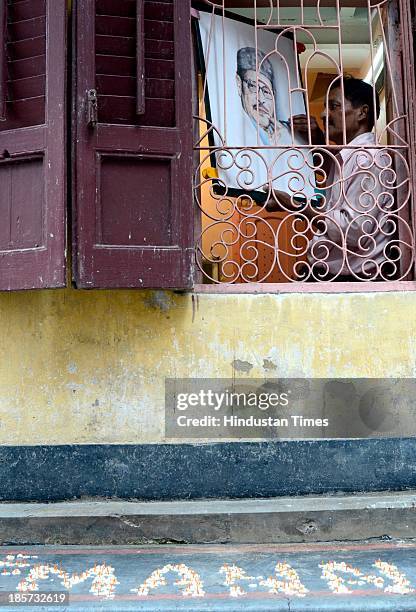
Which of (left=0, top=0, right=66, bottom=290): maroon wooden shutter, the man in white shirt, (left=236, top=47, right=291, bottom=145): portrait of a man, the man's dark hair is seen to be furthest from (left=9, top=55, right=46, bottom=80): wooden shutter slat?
the man's dark hair

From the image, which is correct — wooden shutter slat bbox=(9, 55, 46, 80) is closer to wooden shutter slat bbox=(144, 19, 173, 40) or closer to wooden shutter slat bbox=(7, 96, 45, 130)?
wooden shutter slat bbox=(7, 96, 45, 130)

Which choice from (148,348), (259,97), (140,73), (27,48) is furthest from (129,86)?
(148,348)

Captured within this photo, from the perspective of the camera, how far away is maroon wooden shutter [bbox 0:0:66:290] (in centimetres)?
365

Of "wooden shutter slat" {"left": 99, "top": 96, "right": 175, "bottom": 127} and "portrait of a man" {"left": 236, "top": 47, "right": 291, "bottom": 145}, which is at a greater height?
"portrait of a man" {"left": 236, "top": 47, "right": 291, "bottom": 145}

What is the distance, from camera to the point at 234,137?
15.1ft

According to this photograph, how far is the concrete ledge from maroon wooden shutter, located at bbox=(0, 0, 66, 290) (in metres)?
1.36

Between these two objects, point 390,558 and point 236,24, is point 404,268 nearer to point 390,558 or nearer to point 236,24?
point 390,558

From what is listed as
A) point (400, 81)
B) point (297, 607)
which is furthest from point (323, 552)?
point (400, 81)

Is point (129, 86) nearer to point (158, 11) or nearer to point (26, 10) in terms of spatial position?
point (158, 11)

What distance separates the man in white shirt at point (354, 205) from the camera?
4.36 metres

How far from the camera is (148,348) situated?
4156 mm

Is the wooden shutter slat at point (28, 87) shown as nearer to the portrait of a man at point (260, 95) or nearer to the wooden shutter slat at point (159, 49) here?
the wooden shutter slat at point (159, 49)

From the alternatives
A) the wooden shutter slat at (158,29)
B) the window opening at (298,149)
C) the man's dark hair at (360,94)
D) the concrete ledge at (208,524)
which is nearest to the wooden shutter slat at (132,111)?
the wooden shutter slat at (158,29)

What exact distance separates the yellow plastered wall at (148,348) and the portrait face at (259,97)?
4.49ft
